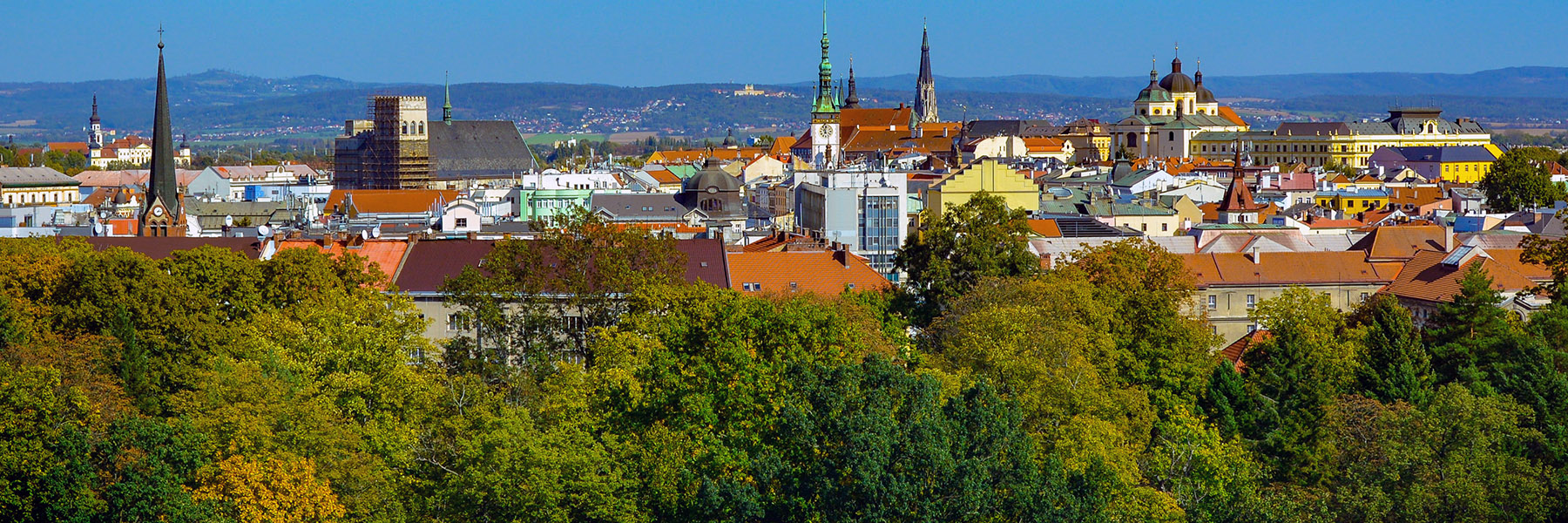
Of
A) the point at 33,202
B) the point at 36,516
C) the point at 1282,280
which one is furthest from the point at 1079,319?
the point at 33,202

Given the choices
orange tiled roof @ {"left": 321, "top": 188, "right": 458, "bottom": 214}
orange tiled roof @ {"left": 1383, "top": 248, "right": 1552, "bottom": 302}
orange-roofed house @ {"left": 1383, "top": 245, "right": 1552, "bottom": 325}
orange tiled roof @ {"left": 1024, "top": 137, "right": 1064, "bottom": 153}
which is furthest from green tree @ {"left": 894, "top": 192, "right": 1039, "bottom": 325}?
orange tiled roof @ {"left": 1024, "top": 137, "right": 1064, "bottom": 153}

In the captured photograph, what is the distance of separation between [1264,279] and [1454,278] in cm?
676

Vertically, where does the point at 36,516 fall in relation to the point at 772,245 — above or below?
below

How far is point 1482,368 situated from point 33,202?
348 feet

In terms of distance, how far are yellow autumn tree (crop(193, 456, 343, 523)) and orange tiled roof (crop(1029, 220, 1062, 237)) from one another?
41134 mm

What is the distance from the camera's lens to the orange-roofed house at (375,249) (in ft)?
162

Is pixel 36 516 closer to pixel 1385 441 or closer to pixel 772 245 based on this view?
pixel 1385 441

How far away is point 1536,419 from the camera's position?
37.2 m

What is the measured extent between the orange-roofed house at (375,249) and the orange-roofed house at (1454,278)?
24874 mm

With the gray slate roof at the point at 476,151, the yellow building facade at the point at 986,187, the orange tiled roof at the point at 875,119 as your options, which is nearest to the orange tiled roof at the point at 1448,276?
the yellow building facade at the point at 986,187

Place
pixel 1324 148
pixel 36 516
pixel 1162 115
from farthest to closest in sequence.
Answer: pixel 1162 115
pixel 1324 148
pixel 36 516

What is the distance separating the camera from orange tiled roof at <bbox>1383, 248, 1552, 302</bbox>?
49844mm

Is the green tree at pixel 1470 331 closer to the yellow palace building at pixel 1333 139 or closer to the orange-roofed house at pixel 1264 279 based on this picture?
the orange-roofed house at pixel 1264 279

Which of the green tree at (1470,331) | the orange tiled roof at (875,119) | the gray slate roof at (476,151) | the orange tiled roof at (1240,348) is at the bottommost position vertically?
the orange tiled roof at (1240,348)
